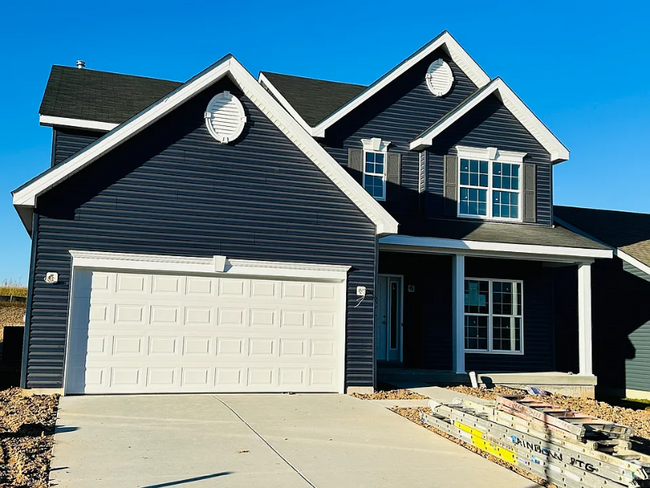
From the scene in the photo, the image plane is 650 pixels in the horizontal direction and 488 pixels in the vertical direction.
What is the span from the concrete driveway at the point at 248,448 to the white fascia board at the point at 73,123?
592cm

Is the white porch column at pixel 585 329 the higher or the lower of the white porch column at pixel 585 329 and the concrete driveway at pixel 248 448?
the higher

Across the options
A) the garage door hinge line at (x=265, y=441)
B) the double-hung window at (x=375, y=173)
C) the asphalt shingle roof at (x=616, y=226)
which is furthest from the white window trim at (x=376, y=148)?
the garage door hinge line at (x=265, y=441)

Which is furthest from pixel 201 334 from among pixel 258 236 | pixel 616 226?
pixel 616 226

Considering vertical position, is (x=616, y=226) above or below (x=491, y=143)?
below

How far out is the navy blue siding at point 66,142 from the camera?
14.5 meters

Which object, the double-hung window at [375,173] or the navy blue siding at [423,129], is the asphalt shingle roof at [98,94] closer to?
the navy blue siding at [423,129]

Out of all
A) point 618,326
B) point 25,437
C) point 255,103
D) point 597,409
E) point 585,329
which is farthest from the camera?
point 618,326

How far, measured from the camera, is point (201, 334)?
12391mm

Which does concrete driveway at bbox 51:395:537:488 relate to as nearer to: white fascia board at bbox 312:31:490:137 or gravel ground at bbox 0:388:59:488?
gravel ground at bbox 0:388:59:488

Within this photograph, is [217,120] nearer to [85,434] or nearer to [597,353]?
[85,434]

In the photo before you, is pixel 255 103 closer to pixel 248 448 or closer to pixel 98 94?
pixel 98 94

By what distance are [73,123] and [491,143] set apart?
9854 millimetres

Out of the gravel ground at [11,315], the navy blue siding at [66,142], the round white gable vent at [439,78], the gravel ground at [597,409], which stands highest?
the round white gable vent at [439,78]

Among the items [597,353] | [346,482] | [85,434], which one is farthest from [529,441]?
[597,353]
